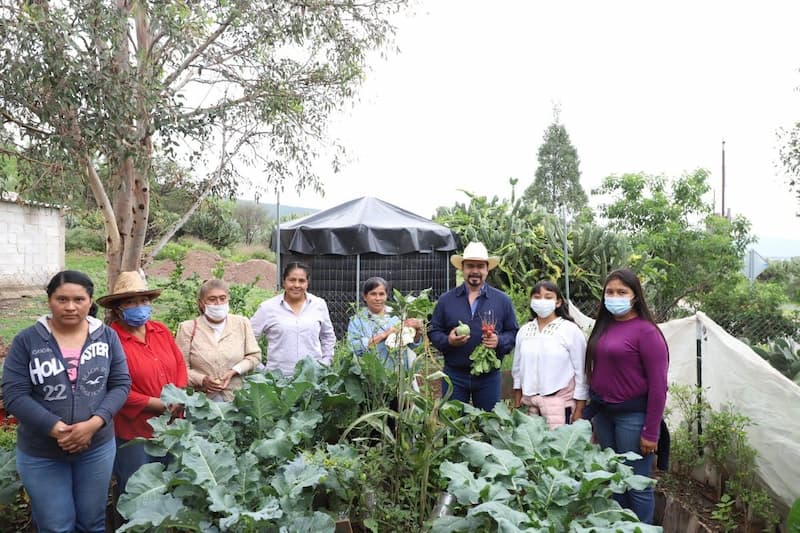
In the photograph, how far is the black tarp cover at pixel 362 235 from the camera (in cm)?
934

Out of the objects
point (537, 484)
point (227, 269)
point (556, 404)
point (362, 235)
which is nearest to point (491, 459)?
point (537, 484)

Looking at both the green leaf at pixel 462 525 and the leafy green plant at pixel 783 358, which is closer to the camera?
the green leaf at pixel 462 525

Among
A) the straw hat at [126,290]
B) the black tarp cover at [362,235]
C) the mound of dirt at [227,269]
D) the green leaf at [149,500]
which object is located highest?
the black tarp cover at [362,235]

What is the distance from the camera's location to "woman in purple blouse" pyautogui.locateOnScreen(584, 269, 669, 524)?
3.49 metres

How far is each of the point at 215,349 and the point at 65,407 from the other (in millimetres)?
1098

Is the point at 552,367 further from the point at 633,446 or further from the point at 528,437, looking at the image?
the point at 528,437

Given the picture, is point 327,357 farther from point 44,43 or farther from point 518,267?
point 518,267

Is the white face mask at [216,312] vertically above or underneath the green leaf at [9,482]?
above

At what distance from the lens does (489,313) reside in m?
4.46

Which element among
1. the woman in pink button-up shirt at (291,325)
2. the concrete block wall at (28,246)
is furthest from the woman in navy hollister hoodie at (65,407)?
the concrete block wall at (28,246)

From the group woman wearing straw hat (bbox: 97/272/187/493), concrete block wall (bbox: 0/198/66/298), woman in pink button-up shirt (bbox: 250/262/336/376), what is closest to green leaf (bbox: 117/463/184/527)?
woman wearing straw hat (bbox: 97/272/187/493)

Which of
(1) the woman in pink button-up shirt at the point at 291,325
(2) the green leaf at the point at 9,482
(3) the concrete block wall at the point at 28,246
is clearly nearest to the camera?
(2) the green leaf at the point at 9,482

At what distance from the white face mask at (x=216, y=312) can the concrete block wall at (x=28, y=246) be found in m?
14.4

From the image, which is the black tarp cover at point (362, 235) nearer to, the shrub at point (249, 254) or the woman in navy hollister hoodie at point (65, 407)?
the woman in navy hollister hoodie at point (65, 407)
